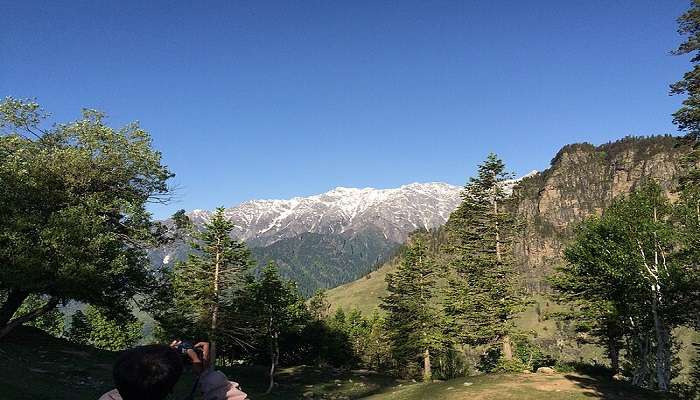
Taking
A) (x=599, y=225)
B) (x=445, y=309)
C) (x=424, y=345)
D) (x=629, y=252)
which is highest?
(x=599, y=225)

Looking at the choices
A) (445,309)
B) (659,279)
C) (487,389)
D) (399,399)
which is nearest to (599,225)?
(659,279)

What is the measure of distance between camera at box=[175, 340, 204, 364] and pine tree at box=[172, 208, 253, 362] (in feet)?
122

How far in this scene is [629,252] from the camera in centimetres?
3425

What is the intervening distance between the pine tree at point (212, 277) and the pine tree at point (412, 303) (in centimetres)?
2385

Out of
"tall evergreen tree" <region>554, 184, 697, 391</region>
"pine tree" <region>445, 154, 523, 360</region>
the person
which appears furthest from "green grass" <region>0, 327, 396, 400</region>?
"tall evergreen tree" <region>554, 184, 697, 391</region>

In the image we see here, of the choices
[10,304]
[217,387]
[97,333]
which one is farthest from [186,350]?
[97,333]

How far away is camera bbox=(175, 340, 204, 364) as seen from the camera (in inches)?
143

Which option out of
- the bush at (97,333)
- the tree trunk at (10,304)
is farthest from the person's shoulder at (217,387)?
the bush at (97,333)

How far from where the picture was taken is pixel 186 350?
3688 mm

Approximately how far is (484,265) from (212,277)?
25.0m

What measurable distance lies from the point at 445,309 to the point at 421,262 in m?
13.9

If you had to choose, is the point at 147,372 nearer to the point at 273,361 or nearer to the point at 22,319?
the point at 22,319

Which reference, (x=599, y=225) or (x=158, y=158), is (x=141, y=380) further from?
(x=599, y=225)

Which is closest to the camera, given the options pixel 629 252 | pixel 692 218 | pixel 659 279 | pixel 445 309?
pixel 692 218
